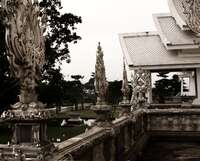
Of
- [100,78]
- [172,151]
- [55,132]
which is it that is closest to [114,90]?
[55,132]

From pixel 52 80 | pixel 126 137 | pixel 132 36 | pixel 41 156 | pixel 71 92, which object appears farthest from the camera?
pixel 71 92

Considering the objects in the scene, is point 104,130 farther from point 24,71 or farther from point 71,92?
point 71,92

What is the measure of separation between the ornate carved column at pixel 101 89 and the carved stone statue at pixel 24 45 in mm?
4119

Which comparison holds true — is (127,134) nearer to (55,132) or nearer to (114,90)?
(55,132)

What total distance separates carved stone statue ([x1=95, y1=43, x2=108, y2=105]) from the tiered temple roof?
16.6 m

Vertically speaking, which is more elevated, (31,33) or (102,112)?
(31,33)

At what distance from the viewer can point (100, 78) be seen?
8.82m

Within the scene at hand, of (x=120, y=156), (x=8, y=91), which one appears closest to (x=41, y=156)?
(x=120, y=156)

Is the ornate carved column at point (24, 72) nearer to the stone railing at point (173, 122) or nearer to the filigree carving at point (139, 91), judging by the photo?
the filigree carving at point (139, 91)

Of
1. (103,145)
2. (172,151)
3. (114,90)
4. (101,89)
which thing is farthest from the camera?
(114,90)

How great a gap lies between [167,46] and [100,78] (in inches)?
678

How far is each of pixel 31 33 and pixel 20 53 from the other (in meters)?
0.35

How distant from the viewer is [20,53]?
14.2 ft

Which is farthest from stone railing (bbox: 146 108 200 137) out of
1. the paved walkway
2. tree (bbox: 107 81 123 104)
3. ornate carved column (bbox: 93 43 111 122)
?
tree (bbox: 107 81 123 104)
